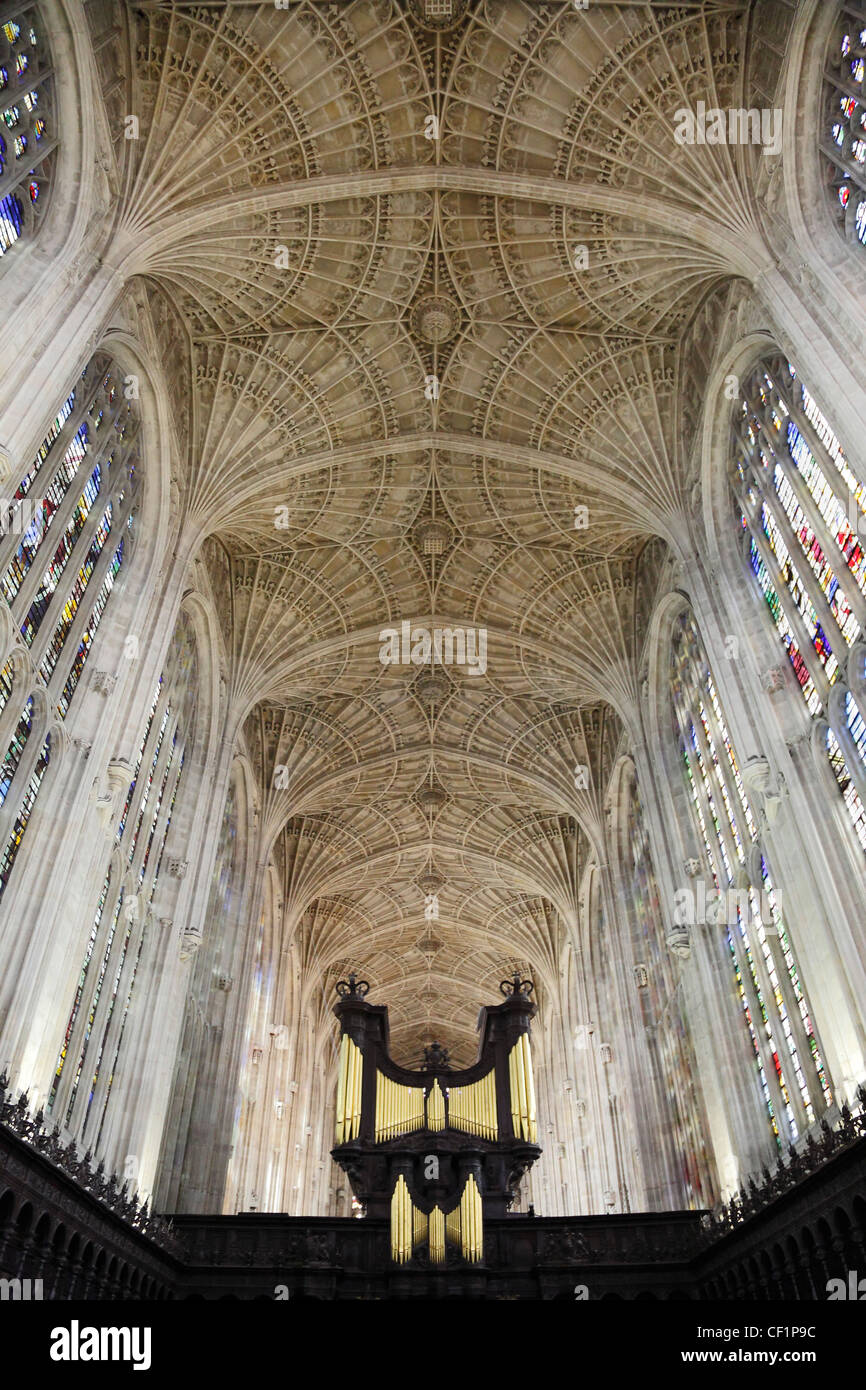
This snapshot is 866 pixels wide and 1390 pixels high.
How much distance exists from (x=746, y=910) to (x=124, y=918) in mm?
13308

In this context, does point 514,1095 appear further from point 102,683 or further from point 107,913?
point 102,683

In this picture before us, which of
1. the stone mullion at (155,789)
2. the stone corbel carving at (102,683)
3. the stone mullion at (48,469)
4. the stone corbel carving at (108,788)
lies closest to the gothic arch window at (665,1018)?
the stone mullion at (155,789)

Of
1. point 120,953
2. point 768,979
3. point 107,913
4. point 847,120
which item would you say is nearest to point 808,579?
point 847,120

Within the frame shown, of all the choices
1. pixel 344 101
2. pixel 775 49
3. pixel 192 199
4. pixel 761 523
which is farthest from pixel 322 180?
pixel 761 523

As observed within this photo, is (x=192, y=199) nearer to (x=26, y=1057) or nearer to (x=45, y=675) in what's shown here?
(x=45, y=675)

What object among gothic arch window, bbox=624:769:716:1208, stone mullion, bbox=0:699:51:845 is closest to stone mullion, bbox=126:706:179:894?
stone mullion, bbox=0:699:51:845

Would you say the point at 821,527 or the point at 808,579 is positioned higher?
the point at 821,527

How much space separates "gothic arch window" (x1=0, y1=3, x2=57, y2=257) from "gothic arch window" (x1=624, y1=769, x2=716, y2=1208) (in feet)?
66.8

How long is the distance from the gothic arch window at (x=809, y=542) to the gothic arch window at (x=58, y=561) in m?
13.0

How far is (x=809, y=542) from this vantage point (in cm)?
1791

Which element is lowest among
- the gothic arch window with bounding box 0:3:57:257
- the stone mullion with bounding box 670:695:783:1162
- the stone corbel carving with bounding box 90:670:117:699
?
the stone mullion with bounding box 670:695:783:1162

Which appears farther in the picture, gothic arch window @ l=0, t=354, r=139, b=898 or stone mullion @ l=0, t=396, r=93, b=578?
gothic arch window @ l=0, t=354, r=139, b=898

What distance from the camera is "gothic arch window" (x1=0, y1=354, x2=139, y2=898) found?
50.0 feet

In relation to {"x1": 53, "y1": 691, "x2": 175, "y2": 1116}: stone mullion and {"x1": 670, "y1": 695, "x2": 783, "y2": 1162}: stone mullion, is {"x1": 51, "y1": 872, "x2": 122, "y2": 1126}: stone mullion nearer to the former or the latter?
{"x1": 53, "y1": 691, "x2": 175, "y2": 1116}: stone mullion
